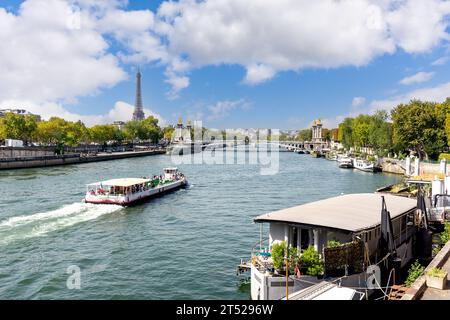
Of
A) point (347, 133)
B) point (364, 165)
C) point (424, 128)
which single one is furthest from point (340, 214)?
point (347, 133)

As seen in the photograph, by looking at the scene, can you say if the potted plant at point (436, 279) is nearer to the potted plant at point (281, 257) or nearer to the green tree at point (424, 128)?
the potted plant at point (281, 257)

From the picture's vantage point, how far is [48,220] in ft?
97.9

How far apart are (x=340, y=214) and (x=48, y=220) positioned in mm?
21703

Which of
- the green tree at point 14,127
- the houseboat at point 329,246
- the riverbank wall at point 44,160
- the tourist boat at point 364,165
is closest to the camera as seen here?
the houseboat at point 329,246

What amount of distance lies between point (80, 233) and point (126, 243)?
379 centimetres

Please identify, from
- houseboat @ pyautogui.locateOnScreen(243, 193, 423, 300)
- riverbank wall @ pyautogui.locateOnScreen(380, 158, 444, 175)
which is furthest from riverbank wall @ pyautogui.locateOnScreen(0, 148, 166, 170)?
houseboat @ pyautogui.locateOnScreen(243, 193, 423, 300)

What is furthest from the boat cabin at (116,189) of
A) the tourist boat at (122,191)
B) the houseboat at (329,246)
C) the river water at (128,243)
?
the houseboat at (329,246)

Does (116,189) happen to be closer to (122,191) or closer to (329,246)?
(122,191)

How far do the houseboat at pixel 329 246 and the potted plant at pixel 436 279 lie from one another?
10.2ft

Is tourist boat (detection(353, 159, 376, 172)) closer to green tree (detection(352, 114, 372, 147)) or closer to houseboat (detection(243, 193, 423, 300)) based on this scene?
green tree (detection(352, 114, 372, 147))

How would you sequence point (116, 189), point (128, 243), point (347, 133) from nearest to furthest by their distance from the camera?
point (128, 243) < point (116, 189) < point (347, 133)

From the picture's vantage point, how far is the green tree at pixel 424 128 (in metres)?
71.7
